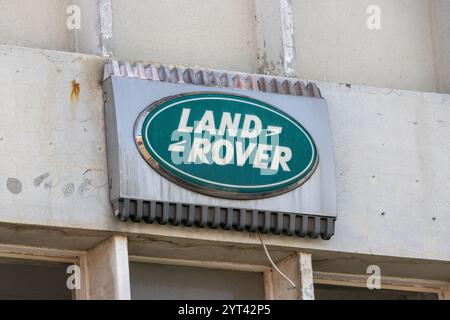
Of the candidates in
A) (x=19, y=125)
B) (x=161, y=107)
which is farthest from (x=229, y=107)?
(x=19, y=125)

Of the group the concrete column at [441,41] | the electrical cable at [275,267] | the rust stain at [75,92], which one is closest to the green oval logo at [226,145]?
the electrical cable at [275,267]

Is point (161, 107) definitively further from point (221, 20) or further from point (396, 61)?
point (396, 61)

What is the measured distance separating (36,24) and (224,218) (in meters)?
1.83

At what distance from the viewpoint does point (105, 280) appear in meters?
11.9

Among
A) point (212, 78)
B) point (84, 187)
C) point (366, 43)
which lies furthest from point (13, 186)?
point (366, 43)

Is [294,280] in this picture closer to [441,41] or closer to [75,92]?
[75,92]

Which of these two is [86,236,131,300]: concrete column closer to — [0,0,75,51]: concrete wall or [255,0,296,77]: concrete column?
[0,0,75,51]: concrete wall

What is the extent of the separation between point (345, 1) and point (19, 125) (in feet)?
9.48

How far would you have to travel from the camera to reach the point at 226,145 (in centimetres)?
1215

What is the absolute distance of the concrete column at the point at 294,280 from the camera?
12266 millimetres

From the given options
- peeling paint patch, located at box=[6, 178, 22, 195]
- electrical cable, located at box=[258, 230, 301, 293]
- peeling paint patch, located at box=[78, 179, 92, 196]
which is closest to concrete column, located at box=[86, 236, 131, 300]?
peeling paint patch, located at box=[78, 179, 92, 196]

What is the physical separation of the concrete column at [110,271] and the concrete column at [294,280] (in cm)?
116

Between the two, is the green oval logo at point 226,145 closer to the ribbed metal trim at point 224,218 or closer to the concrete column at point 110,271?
the ribbed metal trim at point 224,218

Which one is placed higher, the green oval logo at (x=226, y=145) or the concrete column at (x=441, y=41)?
the concrete column at (x=441, y=41)
